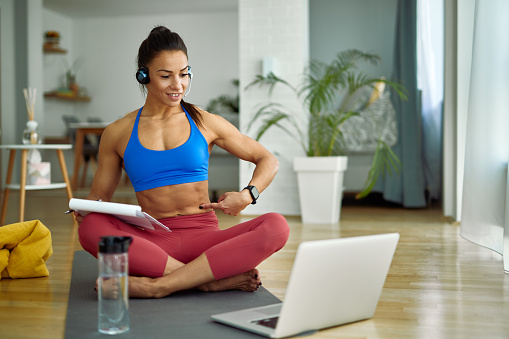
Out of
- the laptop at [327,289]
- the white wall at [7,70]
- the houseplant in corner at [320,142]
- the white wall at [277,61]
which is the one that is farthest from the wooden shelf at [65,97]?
the laptop at [327,289]

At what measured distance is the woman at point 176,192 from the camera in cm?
180

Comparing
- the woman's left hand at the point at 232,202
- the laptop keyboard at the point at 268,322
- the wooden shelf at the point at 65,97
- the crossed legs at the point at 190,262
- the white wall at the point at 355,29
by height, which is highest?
the white wall at the point at 355,29

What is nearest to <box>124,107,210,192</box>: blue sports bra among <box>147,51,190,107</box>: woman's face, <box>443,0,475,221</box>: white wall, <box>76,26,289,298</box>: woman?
<box>76,26,289,298</box>: woman

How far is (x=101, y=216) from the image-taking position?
6.06 feet

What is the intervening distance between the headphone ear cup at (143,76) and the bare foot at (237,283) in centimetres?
70

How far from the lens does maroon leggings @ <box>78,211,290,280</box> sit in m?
1.79

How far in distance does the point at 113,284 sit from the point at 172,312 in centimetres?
31

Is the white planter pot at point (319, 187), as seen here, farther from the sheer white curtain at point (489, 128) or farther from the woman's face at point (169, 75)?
the woman's face at point (169, 75)

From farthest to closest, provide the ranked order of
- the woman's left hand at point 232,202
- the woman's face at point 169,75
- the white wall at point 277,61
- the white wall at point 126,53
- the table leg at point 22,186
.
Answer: the white wall at point 126,53 < the white wall at point 277,61 < the table leg at point 22,186 < the woman's face at point 169,75 < the woman's left hand at point 232,202

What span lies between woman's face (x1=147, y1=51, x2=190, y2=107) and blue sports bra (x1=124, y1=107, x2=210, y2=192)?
162mm

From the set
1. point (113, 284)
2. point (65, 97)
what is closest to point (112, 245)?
point (113, 284)

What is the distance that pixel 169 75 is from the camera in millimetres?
1887

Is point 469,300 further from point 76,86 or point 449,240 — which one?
point 76,86

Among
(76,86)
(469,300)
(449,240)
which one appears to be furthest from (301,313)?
(76,86)
